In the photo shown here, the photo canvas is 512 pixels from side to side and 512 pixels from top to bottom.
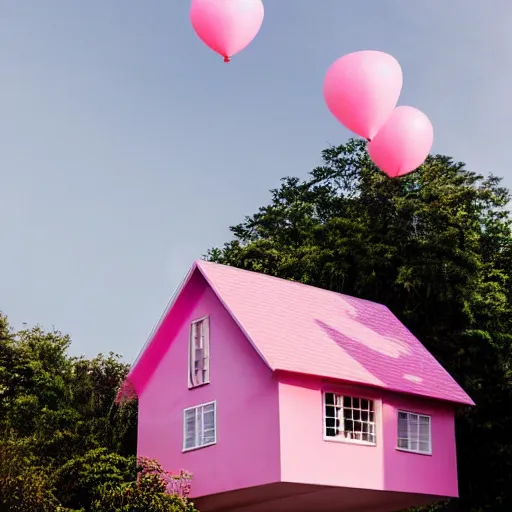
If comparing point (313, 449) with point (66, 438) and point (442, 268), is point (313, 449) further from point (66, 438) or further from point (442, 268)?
point (442, 268)

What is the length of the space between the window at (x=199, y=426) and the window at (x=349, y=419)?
320cm

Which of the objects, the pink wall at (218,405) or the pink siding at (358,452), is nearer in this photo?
the pink siding at (358,452)

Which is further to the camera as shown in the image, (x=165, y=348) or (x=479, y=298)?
(x=479, y=298)

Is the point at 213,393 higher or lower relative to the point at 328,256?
lower

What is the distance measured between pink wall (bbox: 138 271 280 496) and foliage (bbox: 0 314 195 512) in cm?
90

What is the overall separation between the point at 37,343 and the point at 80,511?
31.2 ft

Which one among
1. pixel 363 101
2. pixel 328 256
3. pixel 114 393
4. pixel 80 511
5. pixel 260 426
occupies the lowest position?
pixel 80 511

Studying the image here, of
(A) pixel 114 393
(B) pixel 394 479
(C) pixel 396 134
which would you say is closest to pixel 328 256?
(A) pixel 114 393

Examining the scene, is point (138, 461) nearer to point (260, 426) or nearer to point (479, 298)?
point (260, 426)

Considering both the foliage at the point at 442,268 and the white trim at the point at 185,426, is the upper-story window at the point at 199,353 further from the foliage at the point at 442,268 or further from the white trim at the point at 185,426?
the foliage at the point at 442,268

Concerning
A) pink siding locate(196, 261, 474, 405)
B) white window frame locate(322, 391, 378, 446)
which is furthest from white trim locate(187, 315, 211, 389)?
white window frame locate(322, 391, 378, 446)

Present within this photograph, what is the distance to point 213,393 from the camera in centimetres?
2705

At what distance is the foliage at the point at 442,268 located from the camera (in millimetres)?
33344

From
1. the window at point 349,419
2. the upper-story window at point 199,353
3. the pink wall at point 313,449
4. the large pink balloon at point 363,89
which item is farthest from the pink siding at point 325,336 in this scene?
the large pink balloon at point 363,89
